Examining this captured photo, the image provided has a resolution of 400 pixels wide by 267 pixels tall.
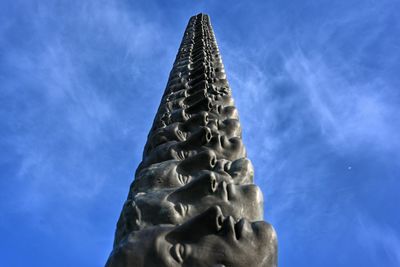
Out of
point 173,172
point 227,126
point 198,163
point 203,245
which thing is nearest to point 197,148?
point 198,163

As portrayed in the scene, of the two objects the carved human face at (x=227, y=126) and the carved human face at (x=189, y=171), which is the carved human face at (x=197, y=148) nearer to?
the carved human face at (x=189, y=171)

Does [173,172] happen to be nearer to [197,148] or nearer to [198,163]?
[198,163]

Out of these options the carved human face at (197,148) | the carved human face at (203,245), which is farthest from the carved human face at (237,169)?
the carved human face at (203,245)

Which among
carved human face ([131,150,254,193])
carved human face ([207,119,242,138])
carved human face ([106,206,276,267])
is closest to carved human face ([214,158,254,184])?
carved human face ([131,150,254,193])

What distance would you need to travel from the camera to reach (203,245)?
73.4 inches

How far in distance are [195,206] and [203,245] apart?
0.36 metres

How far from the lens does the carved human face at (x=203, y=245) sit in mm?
1818

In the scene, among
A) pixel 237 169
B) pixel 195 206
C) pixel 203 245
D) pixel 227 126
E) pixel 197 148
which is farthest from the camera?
pixel 227 126

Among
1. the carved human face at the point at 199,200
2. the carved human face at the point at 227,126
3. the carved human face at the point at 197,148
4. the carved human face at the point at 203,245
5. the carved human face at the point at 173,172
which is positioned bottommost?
the carved human face at the point at 203,245

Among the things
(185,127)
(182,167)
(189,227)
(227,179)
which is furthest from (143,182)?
(185,127)

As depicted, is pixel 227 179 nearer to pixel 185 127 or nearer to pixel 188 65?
pixel 185 127

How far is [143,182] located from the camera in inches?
97.8

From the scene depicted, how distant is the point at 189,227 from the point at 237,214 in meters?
0.36

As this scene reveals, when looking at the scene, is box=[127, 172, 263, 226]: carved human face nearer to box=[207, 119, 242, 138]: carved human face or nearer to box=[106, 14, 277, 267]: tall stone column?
box=[106, 14, 277, 267]: tall stone column
